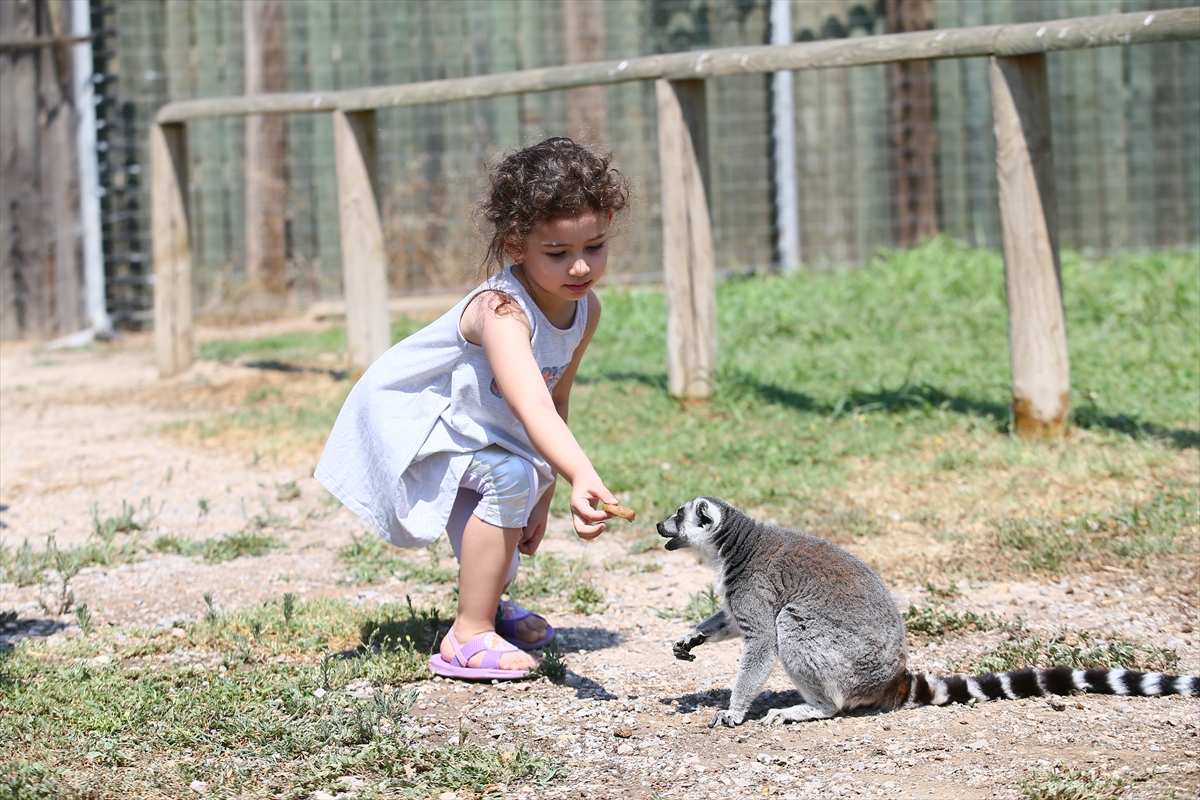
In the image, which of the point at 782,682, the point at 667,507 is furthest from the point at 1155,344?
the point at 782,682

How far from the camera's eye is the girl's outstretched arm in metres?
3.12

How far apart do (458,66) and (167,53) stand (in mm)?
2596

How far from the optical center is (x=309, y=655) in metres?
3.86

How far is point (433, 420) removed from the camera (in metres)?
3.66

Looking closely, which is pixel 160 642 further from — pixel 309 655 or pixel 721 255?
pixel 721 255

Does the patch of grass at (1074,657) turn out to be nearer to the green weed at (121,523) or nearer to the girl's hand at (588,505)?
the girl's hand at (588,505)

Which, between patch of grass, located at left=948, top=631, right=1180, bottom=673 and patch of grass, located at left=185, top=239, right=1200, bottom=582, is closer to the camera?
patch of grass, located at left=948, top=631, right=1180, bottom=673

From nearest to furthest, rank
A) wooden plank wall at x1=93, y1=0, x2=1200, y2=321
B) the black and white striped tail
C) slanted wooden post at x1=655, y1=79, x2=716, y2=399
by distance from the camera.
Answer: the black and white striped tail → slanted wooden post at x1=655, y1=79, x2=716, y2=399 → wooden plank wall at x1=93, y1=0, x2=1200, y2=321

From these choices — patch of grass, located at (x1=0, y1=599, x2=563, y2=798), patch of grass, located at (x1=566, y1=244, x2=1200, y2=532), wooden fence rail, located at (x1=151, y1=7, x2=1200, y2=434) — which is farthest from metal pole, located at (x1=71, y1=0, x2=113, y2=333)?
patch of grass, located at (x1=0, y1=599, x2=563, y2=798)

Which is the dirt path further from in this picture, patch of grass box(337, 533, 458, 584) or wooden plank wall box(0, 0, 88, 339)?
wooden plank wall box(0, 0, 88, 339)

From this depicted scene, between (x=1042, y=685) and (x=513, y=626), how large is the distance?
1.58 m

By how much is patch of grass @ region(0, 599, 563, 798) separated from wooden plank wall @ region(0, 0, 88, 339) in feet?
24.6

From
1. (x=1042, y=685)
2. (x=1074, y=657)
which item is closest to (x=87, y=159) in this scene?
(x=1074, y=657)

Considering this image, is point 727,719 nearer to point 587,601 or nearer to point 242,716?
point 587,601
